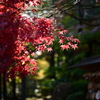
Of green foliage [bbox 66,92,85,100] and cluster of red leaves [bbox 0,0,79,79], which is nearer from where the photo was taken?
cluster of red leaves [bbox 0,0,79,79]

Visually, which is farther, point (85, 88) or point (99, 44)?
point (99, 44)

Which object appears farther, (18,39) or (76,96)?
(76,96)

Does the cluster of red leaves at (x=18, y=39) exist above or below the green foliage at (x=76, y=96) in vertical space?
above

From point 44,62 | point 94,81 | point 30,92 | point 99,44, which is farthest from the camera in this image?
point 44,62

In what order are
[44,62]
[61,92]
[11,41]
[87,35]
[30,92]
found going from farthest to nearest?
[44,62] → [30,92] → [87,35] → [61,92] → [11,41]

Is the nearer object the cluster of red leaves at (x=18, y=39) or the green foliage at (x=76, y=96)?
the cluster of red leaves at (x=18, y=39)

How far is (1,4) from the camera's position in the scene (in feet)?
24.7

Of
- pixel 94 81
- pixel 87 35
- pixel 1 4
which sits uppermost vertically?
pixel 1 4

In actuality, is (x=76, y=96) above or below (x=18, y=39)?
below

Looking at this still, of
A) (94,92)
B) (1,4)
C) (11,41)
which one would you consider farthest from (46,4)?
(94,92)

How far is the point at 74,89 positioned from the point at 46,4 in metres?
5.63

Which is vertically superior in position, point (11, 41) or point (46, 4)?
point (46, 4)

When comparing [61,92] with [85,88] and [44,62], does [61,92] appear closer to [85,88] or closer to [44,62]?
[85,88]

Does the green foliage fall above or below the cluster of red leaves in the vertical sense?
below
